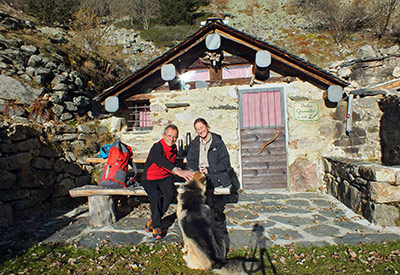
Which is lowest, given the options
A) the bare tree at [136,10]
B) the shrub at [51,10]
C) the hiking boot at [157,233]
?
the hiking boot at [157,233]

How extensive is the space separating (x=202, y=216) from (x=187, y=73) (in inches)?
187

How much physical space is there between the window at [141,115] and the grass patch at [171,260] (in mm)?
4147

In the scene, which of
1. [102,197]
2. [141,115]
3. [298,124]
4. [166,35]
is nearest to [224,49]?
[298,124]

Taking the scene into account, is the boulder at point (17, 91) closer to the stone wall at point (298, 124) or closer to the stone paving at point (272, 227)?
the stone wall at point (298, 124)

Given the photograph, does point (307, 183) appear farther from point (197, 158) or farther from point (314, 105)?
point (197, 158)

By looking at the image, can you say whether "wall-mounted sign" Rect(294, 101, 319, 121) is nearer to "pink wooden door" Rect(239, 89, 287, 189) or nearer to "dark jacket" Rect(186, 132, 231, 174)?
"pink wooden door" Rect(239, 89, 287, 189)

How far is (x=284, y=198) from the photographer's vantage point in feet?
16.6

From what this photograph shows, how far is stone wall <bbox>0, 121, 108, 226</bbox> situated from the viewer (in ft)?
13.6

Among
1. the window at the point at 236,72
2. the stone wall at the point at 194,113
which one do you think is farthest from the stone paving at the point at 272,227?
the window at the point at 236,72

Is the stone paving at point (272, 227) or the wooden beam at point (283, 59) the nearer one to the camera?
the stone paving at point (272, 227)

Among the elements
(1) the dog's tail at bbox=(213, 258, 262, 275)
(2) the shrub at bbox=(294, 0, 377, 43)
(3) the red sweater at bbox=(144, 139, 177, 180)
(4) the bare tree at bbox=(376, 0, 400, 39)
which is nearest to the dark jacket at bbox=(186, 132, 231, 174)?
(3) the red sweater at bbox=(144, 139, 177, 180)

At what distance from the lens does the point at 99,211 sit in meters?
3.62

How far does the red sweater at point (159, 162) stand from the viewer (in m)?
3.36

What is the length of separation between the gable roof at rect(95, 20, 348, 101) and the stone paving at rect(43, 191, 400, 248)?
122 inches
